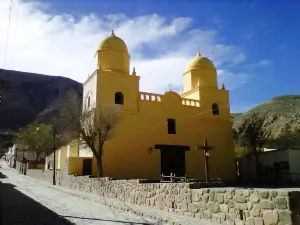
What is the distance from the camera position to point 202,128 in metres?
25.7

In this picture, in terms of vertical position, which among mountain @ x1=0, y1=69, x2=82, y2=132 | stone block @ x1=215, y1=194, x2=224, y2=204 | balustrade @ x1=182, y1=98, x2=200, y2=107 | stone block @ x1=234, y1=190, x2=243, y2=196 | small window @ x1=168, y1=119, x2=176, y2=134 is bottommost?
A: stone block @ x1=215, y1=194, x2=224, y2=204

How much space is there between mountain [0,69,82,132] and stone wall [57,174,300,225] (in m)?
66.9

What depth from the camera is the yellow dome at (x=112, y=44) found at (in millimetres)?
24391

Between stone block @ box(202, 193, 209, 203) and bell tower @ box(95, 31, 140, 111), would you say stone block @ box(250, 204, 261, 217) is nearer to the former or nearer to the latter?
stone block @ box(202, 193, 209, 203)

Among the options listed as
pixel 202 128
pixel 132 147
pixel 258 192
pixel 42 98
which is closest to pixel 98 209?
pixel 258 192

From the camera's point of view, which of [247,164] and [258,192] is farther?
[247,164]

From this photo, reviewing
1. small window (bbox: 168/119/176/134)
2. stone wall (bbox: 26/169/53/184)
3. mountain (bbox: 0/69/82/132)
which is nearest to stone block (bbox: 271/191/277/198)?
small window (bbox: 168/119/176/134)

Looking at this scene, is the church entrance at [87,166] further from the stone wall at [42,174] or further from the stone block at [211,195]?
the stone block at [211,195]

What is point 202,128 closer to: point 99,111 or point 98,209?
point 99,111

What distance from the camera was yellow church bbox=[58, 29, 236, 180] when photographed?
22141mm

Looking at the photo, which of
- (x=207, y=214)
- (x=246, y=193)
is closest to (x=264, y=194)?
(x=246, y=193)

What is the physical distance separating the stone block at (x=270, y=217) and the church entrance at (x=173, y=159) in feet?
55.9

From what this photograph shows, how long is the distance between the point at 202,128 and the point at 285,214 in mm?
19934

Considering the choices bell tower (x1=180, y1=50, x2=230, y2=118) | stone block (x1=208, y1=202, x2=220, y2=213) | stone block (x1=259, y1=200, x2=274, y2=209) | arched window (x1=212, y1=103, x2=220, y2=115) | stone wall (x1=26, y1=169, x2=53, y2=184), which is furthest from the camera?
arched window (x1=212, y1=103, x2=220, y2=115)
